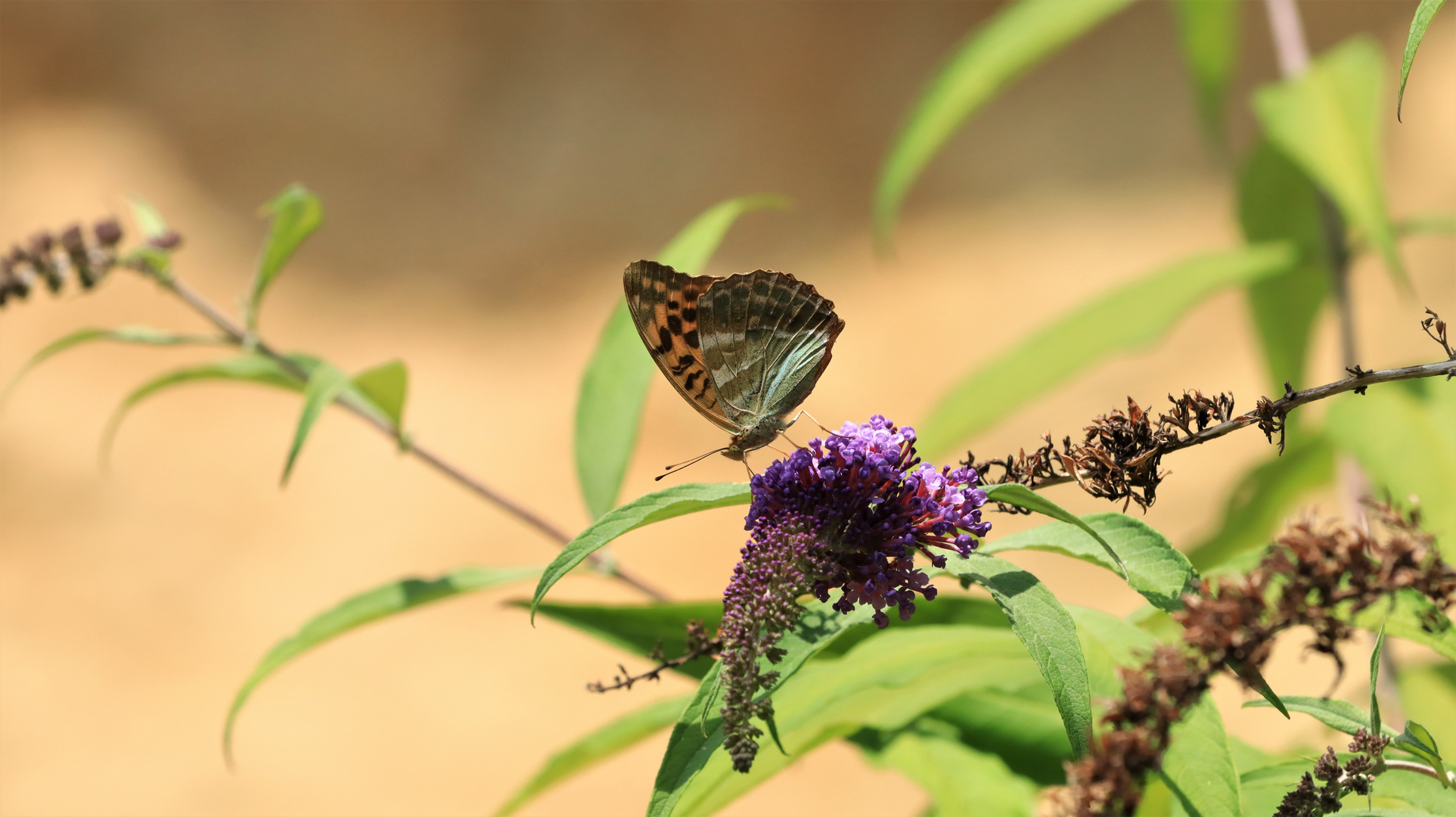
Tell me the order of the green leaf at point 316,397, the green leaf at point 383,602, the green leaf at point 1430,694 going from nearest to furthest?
the green leaf at point 316,397 < the green leaf at point 383,602 < the green leaf at point 1430,694

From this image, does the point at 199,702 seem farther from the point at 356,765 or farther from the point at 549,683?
the point at 549,683

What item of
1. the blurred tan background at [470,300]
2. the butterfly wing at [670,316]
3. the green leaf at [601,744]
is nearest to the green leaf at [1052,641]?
the butterfly wing at [670,316]

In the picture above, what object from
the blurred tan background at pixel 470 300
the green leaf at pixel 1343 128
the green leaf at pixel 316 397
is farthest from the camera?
the blurred tan background at pixel 470 300

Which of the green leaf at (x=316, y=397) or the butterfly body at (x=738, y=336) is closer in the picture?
the butterfly body at (x=738, y=336)

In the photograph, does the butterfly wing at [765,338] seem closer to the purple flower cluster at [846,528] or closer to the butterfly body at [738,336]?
the butterfly body at [738,336]

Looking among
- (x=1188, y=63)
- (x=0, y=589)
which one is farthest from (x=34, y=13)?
(x=1188, y=63)

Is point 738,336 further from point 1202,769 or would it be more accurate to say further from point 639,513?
point 1202,769

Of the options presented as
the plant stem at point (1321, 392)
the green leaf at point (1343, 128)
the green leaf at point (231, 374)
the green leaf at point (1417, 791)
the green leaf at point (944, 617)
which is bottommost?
the green leaf at point (1417, 791)

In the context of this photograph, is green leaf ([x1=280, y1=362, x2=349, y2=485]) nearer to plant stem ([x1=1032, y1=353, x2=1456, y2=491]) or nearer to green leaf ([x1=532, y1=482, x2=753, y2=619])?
green leaf ([x1=532, y1=482, x2=753, y2=619])
